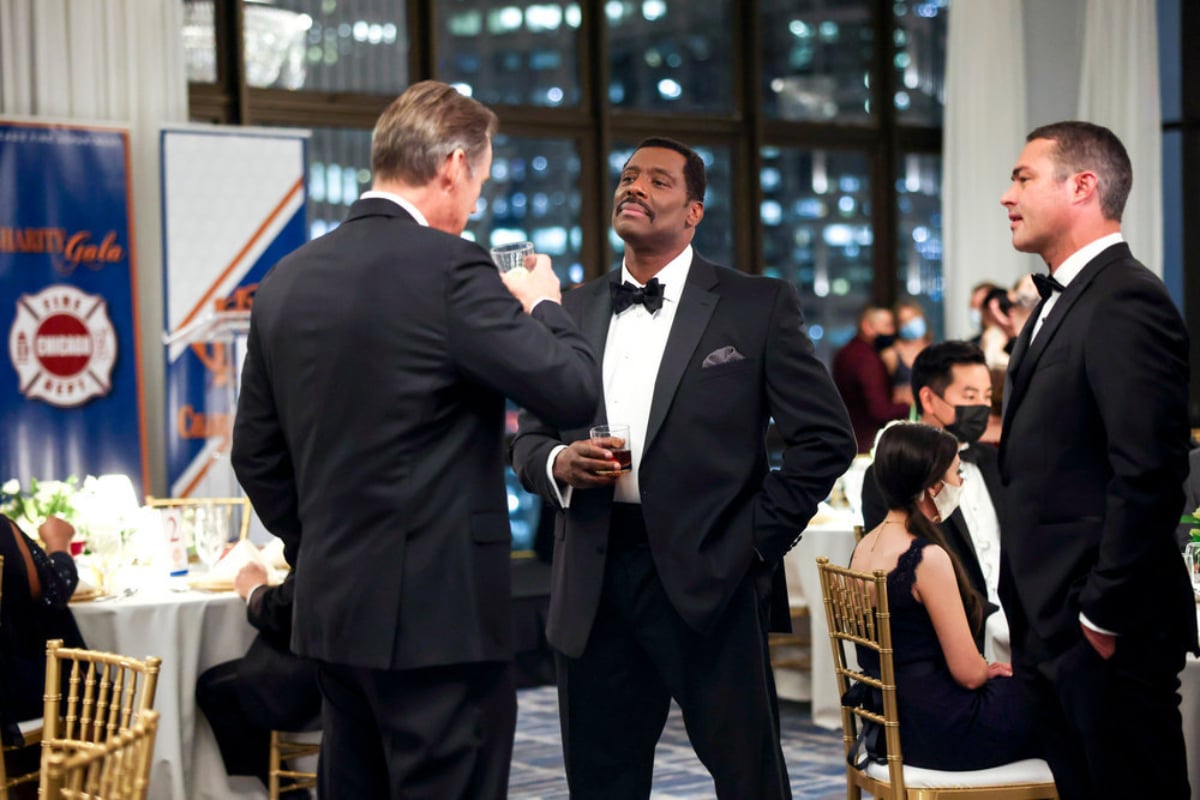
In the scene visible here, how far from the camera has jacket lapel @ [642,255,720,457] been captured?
299 centimetres

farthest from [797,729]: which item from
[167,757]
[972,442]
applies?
[167,757]

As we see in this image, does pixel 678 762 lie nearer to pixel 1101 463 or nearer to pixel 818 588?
pixel 818 588

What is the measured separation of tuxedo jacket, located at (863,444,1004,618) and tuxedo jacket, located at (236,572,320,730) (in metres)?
1.64

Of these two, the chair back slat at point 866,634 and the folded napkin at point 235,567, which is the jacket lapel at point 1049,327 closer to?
the chair back slat at point 866,634

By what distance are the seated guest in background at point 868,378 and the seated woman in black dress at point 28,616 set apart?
206 inches

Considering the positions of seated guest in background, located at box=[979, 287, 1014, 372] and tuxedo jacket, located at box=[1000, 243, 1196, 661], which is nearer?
tuxedo jacket, located at box=[1000, 243, 1196, 661]

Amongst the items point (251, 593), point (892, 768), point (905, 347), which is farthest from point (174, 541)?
point (905, 347)

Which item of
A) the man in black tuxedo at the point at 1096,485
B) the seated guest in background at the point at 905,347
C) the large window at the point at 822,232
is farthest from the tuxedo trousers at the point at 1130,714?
the large window at the point at 822,232

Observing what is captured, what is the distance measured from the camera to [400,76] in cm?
846

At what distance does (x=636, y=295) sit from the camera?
3129mm

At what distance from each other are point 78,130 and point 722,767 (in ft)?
16.6

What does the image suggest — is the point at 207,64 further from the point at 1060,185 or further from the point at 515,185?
the point at 1060,185

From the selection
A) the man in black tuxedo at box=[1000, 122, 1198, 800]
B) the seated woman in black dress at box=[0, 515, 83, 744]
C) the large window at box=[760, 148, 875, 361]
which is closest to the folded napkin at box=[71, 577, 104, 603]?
the seated woman in black dress at box=[0, 515, 83, 744]

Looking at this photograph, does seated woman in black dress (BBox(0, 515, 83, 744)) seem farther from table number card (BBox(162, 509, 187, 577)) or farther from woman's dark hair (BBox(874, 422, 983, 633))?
woman's dark hair (BBox(874, 422, 983, 633))
